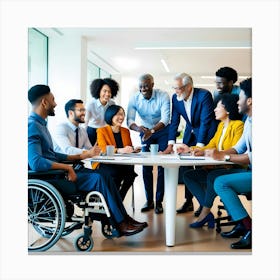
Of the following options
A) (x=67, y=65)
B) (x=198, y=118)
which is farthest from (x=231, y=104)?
(x=67, y=65)

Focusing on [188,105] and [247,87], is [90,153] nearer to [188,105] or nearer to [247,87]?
[188,105]

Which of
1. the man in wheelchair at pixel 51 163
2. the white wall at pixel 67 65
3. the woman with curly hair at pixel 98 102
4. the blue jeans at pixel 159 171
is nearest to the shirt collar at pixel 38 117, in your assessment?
the man in wheelchair at pixel 51 163

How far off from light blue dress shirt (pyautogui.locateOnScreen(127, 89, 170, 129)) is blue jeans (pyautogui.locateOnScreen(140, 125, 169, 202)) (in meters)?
0.09

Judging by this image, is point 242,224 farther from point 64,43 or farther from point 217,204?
point 64,43

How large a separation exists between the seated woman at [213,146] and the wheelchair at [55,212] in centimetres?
90

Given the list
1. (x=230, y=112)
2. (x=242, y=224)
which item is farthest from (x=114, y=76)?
(x=242, y=224)

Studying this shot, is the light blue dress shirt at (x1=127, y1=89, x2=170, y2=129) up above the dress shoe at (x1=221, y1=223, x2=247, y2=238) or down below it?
above

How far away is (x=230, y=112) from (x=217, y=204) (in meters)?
0.94

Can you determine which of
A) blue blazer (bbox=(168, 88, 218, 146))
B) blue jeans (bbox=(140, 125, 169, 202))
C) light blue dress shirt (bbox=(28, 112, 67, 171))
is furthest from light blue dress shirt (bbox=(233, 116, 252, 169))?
light blue dress shirt (bbox=(28, 112, 67, 171))

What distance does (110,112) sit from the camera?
389 cm

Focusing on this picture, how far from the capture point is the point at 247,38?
335cm

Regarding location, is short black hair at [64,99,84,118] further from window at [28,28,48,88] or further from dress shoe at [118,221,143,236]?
dress shoe at [118,221,143,236]

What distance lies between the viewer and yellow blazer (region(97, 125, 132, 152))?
3.88 metres

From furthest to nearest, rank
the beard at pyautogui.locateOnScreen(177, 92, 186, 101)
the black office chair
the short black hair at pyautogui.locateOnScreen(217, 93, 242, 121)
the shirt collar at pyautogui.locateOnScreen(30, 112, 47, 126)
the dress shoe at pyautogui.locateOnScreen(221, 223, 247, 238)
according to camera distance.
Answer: the beard at pyautogui.locateOnScreen(177, 92, 186, 101), the short black hair at pyautogui.locateOnScreen(217, 93, 242, 121), the dress shoe at pyautogui.locateOnScreen(221, 223, 247, 238), the black office chair, the shirt collar at pyautogui.locateOnScreen(30, 112, 47, 126)
